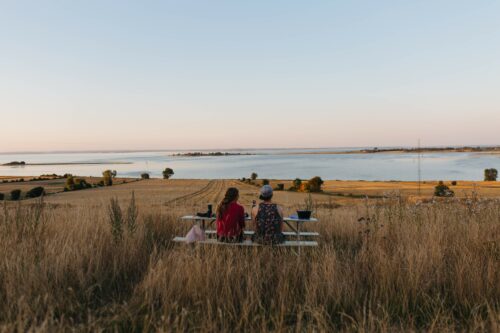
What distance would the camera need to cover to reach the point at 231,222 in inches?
220

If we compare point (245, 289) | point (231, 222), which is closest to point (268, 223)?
point (231, 222)

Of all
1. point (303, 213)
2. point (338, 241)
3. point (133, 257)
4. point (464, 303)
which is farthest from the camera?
point (338, 241)

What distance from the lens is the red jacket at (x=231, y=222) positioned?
5.58m

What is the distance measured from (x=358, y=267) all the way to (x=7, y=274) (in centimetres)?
422

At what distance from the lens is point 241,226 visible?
5684 millimetres

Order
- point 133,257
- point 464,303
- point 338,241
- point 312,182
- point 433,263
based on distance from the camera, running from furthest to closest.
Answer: point 312,182 → point 338,241 → point 133,257 → point 433,263 → point 464,303

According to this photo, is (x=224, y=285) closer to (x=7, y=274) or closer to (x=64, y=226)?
(x=7, y=274)

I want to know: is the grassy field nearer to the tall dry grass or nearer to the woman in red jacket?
the tall dry grass

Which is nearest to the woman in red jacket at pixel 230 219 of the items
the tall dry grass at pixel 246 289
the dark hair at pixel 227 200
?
the dark hair at pixel 227 200

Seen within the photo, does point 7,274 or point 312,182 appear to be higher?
point 7,274

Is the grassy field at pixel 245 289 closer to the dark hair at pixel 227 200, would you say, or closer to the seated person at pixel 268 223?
the seated person at pixel 268 223

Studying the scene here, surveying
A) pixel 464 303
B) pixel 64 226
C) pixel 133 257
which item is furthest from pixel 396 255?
pixel 64 226

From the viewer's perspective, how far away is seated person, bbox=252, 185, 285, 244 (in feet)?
18.0

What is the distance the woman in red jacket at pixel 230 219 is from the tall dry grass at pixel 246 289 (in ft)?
1.62
